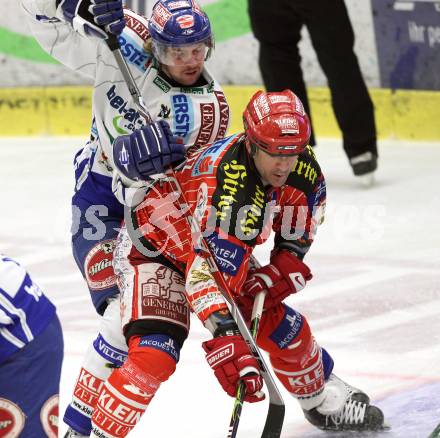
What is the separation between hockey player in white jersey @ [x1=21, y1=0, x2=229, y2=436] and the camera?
3.78 m

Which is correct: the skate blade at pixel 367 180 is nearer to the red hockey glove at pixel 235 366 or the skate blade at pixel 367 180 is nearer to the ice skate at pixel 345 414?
the ice skate at pixel 345 414

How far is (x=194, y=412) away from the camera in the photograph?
417cm

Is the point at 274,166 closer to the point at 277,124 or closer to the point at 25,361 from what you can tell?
the point at 277,124

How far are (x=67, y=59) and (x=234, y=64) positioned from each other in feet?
13.0

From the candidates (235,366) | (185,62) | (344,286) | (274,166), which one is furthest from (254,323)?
(344,286)

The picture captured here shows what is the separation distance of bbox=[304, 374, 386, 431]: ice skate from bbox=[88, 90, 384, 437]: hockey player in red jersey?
101mm

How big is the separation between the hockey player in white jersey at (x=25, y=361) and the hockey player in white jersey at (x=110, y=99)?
79cm

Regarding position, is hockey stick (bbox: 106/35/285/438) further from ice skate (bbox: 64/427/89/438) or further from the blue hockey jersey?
the blue hockey jersey

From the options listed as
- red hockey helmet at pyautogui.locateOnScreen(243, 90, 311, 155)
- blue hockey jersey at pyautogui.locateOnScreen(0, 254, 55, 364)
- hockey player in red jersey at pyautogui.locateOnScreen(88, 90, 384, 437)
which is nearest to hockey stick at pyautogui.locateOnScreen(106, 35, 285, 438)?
hockey player in red jersey at pyautogui.locateOnScreen(88, 90, 384, 437)

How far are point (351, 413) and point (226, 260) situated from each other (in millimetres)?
758

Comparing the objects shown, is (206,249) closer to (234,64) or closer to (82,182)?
(82,182)

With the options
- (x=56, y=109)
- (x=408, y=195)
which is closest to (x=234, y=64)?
(x=56, y=109)

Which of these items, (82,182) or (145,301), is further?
(82,182)

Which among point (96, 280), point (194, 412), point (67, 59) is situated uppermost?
point (67, 59)
